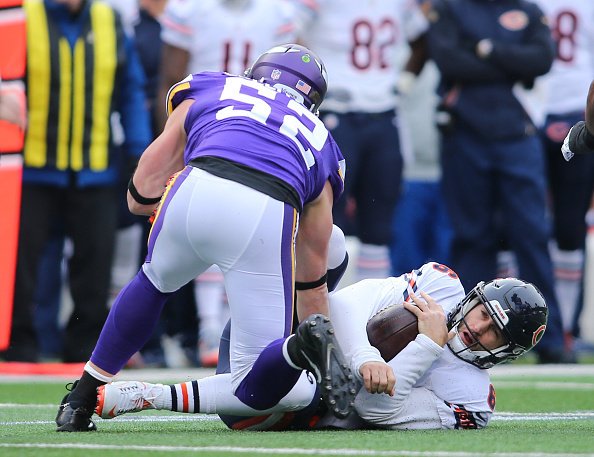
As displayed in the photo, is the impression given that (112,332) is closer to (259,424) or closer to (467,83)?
(259,424)

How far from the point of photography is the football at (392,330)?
561 cm

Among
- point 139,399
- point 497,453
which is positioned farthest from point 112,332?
point 497,453

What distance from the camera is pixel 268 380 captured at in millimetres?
5227

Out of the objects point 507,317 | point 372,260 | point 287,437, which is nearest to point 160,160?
point 287,437

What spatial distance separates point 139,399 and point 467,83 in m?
4.83

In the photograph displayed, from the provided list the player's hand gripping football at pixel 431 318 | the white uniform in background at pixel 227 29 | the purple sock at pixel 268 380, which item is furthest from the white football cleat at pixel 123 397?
the white uniform in background at pixel 227 29

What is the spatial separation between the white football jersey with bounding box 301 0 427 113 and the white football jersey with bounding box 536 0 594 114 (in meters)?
1.25

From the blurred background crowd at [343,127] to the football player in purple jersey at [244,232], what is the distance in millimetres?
3582

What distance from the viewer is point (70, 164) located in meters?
9.09

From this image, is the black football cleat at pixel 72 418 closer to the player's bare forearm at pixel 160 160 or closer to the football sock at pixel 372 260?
the player's bare forearm at pixel 160 160

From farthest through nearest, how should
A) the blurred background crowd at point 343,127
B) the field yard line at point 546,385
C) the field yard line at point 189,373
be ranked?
the blurred background crowd at point 343,127 → the field yard line at point 189,373 → the field yard line at point 546,385

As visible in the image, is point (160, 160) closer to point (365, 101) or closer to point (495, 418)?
point (495, 418)

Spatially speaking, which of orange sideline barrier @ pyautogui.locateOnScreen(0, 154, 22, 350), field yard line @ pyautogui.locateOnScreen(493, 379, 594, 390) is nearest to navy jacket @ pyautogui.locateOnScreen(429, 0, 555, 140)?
field yard line @ pyautogui.locateOnScreen(493, 379, 594, 390)

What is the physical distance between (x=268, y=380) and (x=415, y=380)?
0.59 meters
